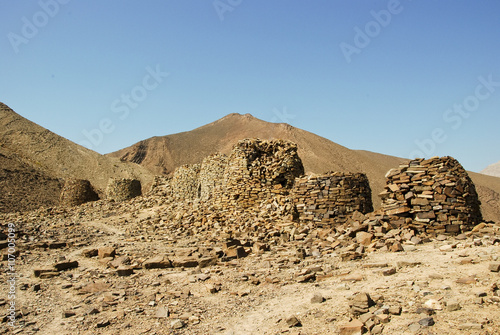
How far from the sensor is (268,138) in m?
49.1

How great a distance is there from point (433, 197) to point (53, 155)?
137 feet

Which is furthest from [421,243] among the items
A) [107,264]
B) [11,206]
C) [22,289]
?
[11,206]

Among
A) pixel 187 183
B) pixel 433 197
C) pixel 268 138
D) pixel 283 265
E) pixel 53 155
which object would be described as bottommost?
pixel 283 265

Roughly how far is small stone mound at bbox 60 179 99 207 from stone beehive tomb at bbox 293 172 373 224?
59.7 ft

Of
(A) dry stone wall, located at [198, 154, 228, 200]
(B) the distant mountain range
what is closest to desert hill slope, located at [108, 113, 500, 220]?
(B) the distant mountain range

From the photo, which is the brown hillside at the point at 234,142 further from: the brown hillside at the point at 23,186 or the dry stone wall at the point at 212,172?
the dry stone wall at the point at 212,172

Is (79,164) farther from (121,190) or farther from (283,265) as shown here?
(283,265)

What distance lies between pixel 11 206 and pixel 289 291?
1012 inches

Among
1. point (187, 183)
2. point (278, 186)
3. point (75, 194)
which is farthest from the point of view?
point (75, 194)

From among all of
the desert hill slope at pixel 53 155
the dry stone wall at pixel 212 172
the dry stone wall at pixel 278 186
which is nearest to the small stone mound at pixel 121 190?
the dry stone wall at pixel 278 186

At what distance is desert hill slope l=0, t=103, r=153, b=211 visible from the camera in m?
37.8

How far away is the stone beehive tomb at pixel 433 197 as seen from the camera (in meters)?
7.57

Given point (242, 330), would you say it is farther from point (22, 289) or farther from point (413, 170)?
point (413, 170)

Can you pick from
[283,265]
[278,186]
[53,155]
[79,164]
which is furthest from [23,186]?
[283,265]
